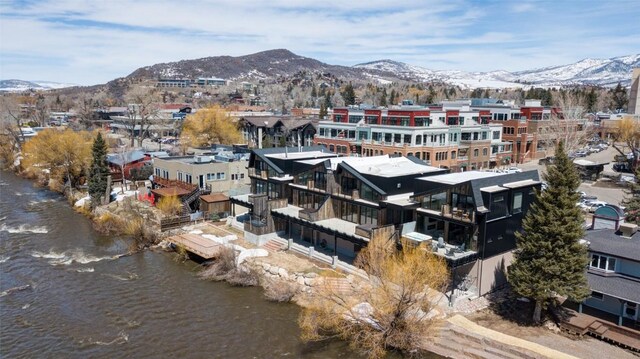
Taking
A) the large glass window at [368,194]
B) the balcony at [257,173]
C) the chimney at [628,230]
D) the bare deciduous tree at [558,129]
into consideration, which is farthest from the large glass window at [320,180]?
the bare deciduous tree at [558,129]

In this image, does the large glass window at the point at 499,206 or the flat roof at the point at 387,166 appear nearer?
the large glass window at the point at 499,206

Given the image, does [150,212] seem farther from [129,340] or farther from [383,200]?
[383,200]

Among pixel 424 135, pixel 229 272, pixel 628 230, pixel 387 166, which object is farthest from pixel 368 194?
pixel 424 135

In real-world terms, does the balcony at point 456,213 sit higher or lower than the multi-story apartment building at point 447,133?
lower

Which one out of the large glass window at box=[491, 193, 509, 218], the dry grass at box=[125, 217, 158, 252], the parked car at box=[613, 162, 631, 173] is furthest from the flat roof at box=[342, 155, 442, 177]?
the parked car at box=[613, 162, 631, 173]

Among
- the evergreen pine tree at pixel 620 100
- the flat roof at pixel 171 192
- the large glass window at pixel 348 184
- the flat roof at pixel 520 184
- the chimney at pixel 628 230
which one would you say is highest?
the evergreen pine tree at pixel 620 100

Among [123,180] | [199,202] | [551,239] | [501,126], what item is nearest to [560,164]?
[551,239]

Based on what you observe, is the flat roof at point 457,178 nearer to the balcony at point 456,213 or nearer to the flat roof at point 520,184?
the flat roof at point 520,184

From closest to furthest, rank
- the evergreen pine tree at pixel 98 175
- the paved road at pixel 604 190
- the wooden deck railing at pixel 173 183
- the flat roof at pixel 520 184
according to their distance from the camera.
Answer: the flat roof at pixel 520 184 < the wooden deck railing at pixel 173 183 < the paved road at pixel 604 190 < the evergreen pine tree at pixel 98 175
